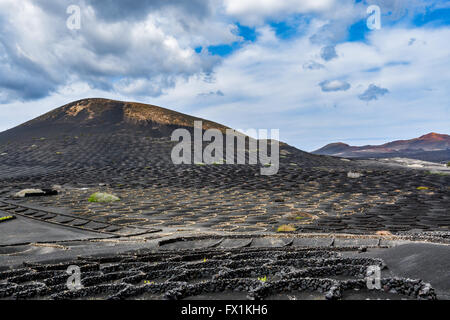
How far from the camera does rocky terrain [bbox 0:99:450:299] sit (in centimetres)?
392

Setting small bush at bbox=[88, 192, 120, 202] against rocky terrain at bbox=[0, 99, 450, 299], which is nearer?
rocky terrain at bbox=[0, 99, 450, 299]

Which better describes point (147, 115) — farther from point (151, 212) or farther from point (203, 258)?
point (203, 258)

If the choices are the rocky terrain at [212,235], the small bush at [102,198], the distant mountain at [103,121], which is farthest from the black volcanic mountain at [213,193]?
the distant mountain at [103,121]

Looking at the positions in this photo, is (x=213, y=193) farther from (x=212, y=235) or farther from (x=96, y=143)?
(x=96, y=143)

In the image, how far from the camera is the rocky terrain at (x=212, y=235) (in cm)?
392

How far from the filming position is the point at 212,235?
870 cm

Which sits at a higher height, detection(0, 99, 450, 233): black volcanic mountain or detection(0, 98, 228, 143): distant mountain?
detection(0, 98, 228, 143): distant mountain
